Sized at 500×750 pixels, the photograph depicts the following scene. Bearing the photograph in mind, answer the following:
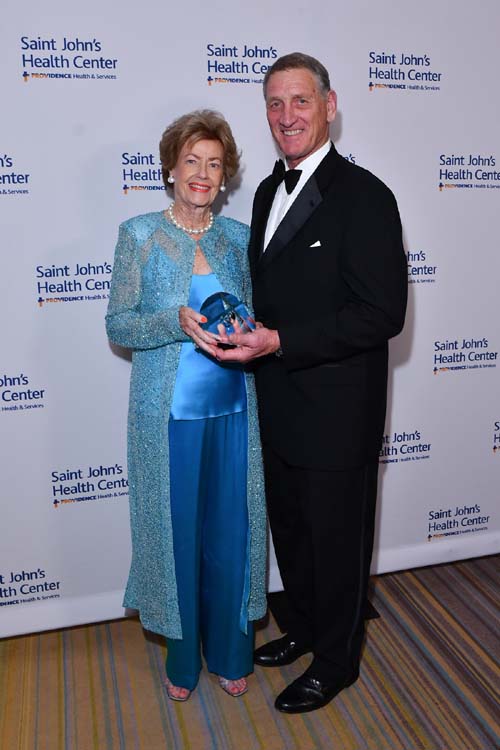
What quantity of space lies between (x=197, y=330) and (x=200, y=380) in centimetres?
20

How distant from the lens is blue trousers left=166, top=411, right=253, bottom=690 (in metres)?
2.24

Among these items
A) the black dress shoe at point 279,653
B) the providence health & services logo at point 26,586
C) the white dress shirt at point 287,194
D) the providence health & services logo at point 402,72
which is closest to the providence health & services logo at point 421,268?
the providence health & services logo at point 402,72

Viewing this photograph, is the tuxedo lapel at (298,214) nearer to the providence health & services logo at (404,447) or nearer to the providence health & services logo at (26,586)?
the providence health & services logo at (404,447)

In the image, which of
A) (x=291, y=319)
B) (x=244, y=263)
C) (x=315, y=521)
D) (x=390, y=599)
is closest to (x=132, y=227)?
(x=244, y=263)

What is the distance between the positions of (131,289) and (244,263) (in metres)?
0.38

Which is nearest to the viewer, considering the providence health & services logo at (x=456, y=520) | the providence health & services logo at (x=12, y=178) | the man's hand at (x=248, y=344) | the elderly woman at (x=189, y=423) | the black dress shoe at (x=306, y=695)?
the man's hand at (x=248, y=344)

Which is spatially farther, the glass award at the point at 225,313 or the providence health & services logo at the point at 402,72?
the providence health & services logo at the point at 402,72

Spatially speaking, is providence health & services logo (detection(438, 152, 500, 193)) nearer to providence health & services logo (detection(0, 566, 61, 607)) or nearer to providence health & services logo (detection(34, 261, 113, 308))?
providence health & services logo (detection(34, 261, 113, 308))

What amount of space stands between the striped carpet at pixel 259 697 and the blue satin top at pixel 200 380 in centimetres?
Answer: 97

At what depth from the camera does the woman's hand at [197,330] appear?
2041mm

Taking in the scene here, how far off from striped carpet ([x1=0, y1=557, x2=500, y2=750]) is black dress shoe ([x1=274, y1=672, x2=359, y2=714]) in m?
0.03

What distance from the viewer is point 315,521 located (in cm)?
228

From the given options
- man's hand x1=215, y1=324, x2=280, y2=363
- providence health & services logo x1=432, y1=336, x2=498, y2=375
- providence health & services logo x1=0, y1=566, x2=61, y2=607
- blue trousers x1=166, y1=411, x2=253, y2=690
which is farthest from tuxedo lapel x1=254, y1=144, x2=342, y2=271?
providence health & services logo x1=0, y1=566, x2=61, y2=607

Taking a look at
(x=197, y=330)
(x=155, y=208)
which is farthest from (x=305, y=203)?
(x=155, y=208)
